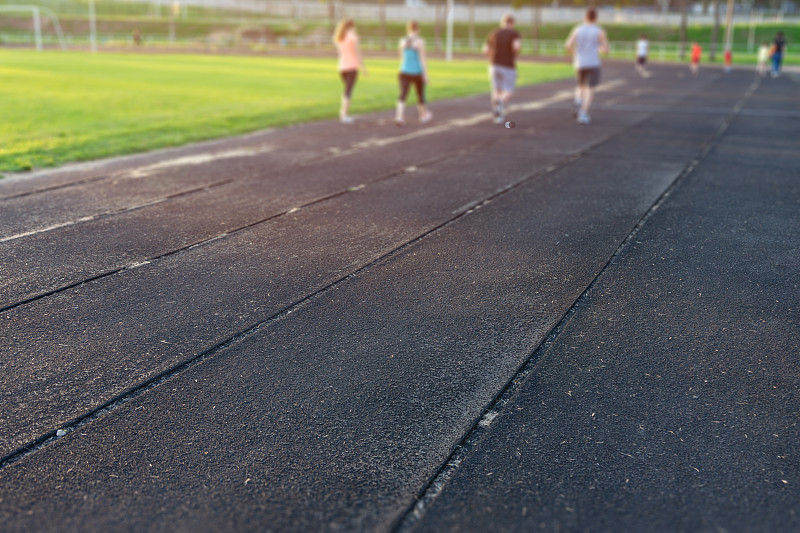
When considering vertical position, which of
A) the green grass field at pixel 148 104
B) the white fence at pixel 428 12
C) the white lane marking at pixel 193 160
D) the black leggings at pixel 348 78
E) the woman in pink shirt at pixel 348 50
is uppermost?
the white fence at pixel 428 12

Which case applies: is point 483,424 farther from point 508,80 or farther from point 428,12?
point 428,12

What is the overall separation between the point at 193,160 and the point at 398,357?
7.11 metres

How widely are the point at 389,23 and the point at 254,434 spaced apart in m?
95.1

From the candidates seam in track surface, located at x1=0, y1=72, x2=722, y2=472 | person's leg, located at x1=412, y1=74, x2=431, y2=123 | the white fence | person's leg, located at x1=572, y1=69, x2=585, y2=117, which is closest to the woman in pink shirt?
person's leg, located at x1=412, y1=74, x2=431, y2=123

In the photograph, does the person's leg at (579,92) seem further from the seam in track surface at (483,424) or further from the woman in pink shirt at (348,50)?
the seam in track surface at (483,424)

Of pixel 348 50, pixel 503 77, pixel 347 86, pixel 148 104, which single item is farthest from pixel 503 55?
pixel 148 104

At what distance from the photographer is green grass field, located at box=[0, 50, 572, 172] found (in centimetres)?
1138

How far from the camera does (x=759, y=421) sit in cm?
340

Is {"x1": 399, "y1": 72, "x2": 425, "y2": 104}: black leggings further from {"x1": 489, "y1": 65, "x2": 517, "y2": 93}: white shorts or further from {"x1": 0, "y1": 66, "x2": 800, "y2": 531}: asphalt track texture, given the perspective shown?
{"x1": 0, "y1": 66, "x2": 800, "y2": 531}: asphalt track texture

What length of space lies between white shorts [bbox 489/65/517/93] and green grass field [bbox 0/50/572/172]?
3.47 m

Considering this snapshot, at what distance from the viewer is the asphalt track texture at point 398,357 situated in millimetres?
2859

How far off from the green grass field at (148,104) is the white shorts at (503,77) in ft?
11.4

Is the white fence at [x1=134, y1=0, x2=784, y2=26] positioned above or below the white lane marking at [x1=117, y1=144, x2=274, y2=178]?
above

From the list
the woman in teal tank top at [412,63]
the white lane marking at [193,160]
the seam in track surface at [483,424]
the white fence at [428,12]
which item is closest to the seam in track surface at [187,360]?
the seam in track surface at [483,424]
